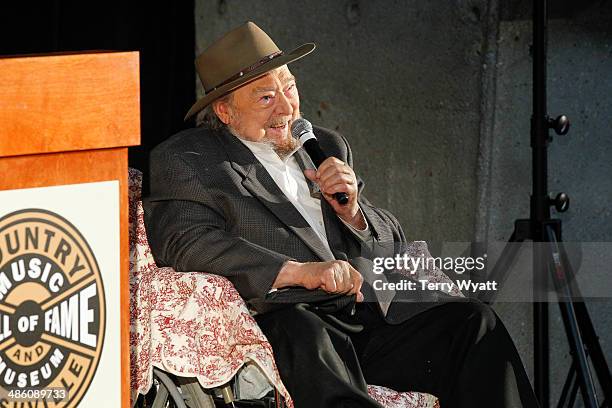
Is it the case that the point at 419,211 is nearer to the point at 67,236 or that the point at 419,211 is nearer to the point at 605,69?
the point at 605,69

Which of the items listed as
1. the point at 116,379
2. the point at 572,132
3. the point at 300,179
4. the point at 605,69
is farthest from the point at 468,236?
the point at 116,379

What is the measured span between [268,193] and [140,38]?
1.35 meters

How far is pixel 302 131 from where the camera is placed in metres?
3.02

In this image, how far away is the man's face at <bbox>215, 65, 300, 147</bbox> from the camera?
3217 millimetres

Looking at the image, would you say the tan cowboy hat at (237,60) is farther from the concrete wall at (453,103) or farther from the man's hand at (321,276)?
the concrete wall at (453,103)

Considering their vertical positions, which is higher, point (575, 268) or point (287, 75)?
point (287, 75)

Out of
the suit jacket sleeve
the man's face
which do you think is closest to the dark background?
the man's face

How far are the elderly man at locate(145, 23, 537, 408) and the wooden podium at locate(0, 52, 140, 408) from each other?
1.00m

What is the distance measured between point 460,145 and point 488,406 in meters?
1.71

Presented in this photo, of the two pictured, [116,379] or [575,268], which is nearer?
[116,379]

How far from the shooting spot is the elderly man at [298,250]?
111 inches

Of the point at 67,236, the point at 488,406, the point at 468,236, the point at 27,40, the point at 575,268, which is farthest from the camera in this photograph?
the point at 468,236

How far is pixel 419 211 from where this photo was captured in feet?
14.7

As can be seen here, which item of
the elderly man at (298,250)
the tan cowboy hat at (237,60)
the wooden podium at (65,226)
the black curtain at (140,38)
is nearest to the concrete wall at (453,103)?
the black curtain at (140,38)
